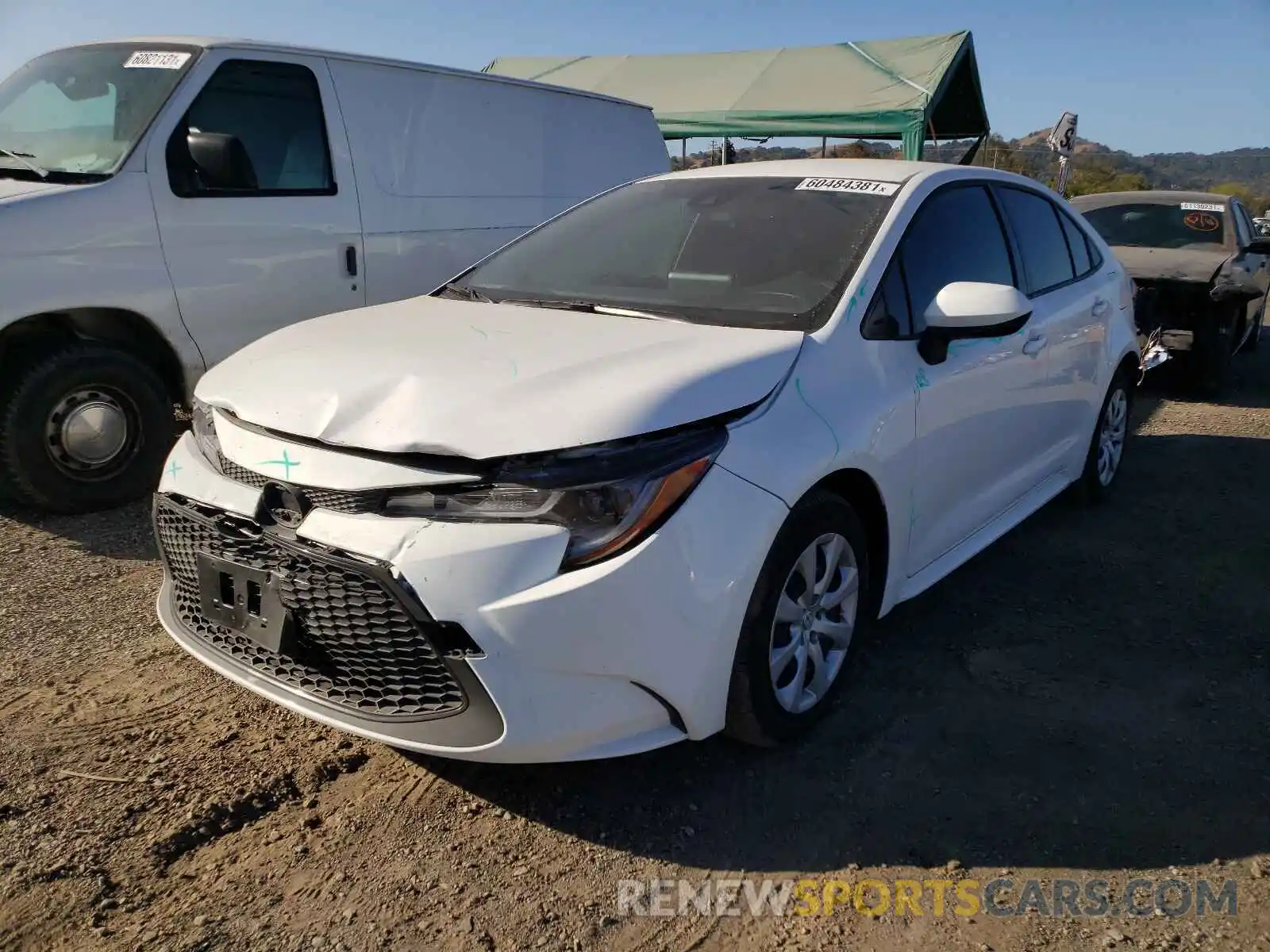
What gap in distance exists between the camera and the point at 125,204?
4332 mm

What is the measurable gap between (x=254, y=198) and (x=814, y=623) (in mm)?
3520

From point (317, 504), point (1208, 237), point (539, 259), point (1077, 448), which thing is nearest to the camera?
point (317, 504)

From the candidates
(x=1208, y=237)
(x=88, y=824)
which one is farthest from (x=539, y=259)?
(x=1208, y=237)

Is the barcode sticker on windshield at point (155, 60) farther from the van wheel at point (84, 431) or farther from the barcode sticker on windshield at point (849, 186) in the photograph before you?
the barcode sticker on windshield at point (849, 186)

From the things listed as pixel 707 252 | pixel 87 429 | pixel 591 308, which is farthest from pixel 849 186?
pixel 87 429

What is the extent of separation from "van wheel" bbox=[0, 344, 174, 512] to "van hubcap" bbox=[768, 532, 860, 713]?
325cm

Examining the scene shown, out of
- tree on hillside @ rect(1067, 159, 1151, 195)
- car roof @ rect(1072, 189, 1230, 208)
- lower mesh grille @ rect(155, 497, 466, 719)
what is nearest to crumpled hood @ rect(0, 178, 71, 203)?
lower mesh grille @ rect(155, 497, 466, 719)

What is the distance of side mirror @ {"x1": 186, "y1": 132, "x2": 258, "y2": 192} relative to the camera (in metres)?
4.49

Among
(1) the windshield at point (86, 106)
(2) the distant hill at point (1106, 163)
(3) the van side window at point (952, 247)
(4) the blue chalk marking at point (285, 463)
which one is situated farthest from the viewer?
(2) the distant hill at point (1106, 163)

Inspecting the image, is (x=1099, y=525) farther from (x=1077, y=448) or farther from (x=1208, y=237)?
(x=1208, y=237)

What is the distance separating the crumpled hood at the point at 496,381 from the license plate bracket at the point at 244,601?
0.36m

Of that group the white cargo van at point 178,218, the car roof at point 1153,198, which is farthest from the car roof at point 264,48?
the car roof at point 1153,198

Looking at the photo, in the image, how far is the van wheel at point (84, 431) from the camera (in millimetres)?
4195

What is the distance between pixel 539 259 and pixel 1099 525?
3019 millimetres
